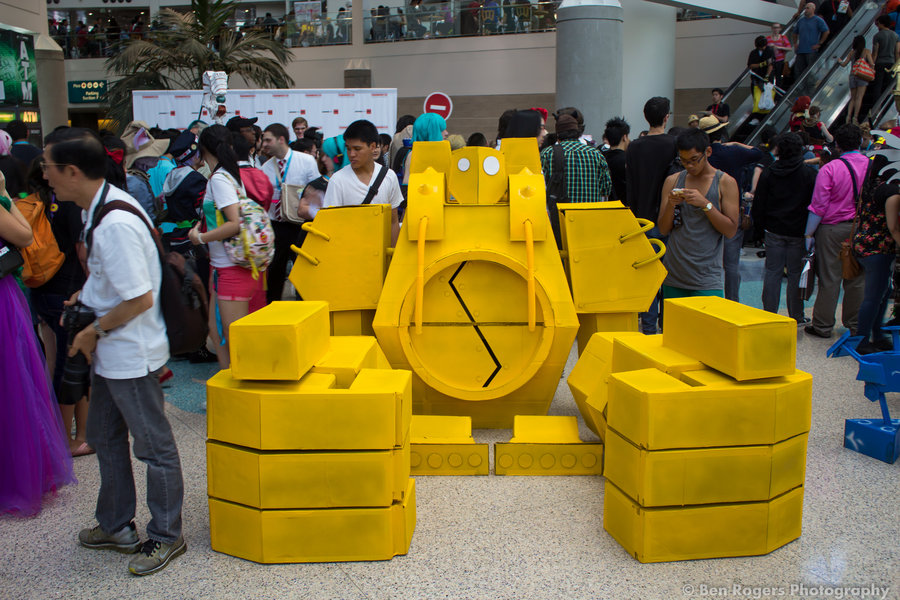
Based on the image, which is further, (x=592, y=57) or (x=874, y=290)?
(x=592, y=57)

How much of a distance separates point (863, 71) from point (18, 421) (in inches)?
459

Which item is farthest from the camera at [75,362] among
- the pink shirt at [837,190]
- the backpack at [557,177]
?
the pink shirt at [837,190]

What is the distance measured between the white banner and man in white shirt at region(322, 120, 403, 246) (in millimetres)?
7538

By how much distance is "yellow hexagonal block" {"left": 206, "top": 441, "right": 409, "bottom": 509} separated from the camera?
3074 mm

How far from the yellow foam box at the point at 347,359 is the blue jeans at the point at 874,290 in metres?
4.10

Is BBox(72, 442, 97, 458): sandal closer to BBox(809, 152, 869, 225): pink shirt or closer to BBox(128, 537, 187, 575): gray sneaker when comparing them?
BBox(128, 537, 187, 575): gray sneaker

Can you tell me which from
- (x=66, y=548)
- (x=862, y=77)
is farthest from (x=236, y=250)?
(x=862, y=77)

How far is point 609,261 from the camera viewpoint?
178 inches

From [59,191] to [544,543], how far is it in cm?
247

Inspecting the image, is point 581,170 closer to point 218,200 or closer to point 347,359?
point 218,200

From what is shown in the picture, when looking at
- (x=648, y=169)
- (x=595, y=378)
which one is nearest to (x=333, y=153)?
(x=648, y=169)

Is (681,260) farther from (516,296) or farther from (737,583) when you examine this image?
(737,583)

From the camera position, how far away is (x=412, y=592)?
295cm

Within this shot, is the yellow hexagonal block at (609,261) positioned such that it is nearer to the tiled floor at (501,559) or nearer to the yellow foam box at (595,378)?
the yellow foam box at (595,378)
